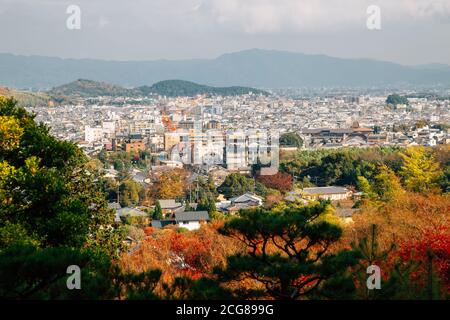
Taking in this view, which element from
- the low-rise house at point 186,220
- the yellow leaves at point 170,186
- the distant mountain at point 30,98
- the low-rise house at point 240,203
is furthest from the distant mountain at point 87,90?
the low-rise house at point 186,220

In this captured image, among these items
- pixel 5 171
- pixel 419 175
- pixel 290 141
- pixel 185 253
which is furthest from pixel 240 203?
pixel 290 141

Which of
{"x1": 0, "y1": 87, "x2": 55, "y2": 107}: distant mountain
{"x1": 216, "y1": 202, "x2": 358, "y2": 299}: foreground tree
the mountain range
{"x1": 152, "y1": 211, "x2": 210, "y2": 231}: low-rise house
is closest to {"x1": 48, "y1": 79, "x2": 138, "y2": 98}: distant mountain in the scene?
the mountain range

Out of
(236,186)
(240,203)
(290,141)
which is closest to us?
(240,203)

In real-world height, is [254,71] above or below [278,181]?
above

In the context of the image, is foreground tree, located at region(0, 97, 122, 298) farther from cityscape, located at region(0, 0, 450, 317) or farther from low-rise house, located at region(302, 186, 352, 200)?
low-rise house, located at region(302, 186, 352, 200)

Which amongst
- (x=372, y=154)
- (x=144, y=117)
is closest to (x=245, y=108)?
(x=144, y=117)

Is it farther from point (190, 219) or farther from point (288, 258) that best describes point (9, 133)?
point (190, 219)

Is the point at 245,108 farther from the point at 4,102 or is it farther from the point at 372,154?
the point at 4,102
